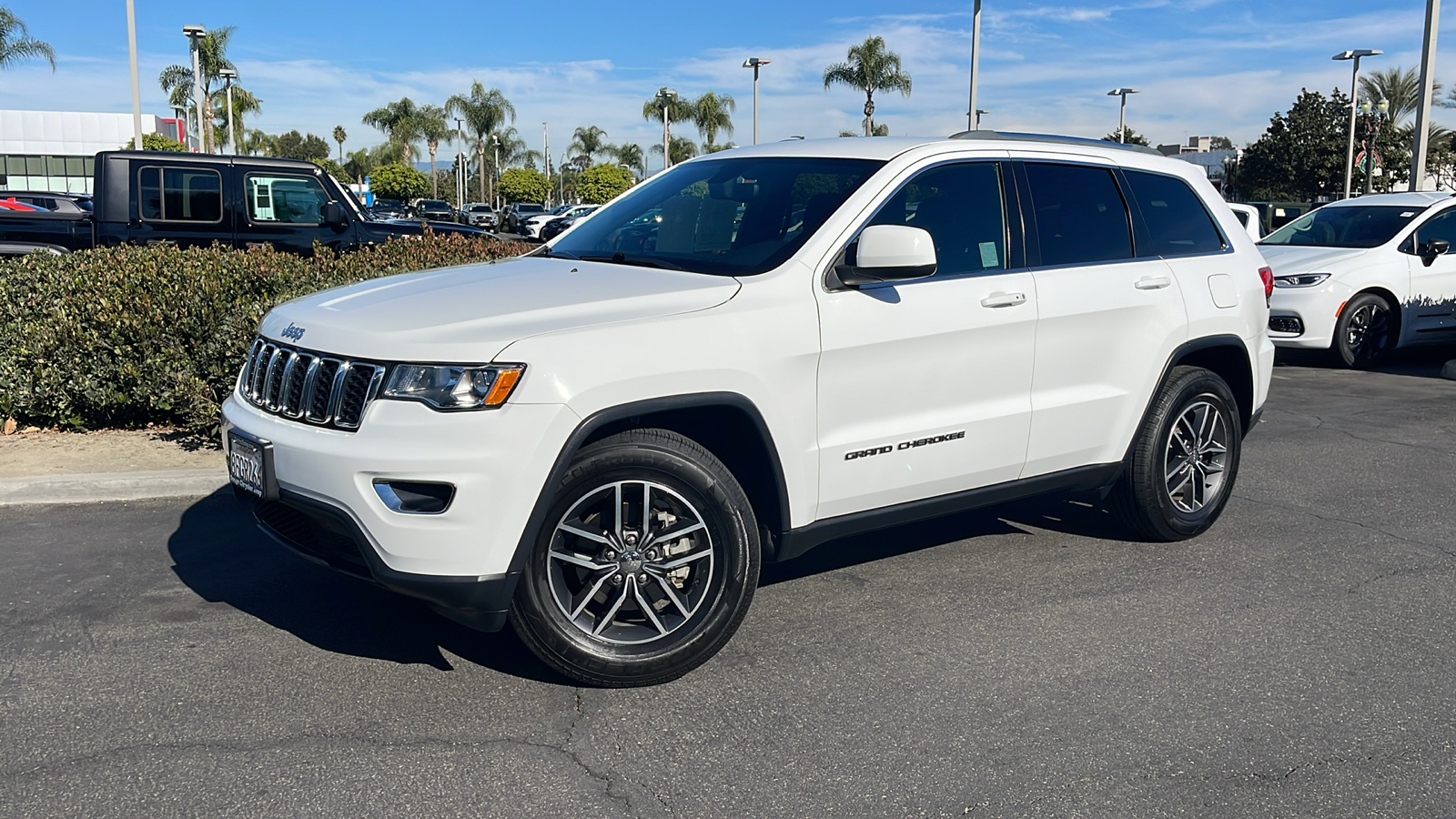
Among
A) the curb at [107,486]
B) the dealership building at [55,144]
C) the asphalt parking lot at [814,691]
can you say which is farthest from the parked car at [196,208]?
the dealership building at [55,144]

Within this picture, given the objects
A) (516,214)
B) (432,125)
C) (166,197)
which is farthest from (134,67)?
(432,125)

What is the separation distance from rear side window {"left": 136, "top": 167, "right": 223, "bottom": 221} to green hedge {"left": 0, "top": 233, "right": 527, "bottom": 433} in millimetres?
3662

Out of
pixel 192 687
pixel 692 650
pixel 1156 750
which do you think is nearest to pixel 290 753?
pixel 192 687

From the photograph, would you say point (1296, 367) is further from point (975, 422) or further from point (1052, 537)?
point (975, 422)

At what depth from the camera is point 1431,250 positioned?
1203cm

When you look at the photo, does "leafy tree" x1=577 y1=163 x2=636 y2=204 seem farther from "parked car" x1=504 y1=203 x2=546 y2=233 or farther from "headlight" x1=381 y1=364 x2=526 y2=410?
"headlight" x1=381 y1=364 x2=526 y2=410

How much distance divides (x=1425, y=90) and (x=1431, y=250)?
8439 millimetres

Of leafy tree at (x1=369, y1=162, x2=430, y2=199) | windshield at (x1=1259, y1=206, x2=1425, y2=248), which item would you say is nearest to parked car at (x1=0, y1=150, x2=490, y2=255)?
windshield at (x1=1259, y1=206, x2=1425, y2=248)

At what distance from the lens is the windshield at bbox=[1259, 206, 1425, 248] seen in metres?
12.4

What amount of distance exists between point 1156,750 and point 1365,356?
10008mm

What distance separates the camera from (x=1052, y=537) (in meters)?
5.84

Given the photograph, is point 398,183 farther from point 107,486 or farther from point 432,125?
point 107,486

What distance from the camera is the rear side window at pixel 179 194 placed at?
36.9 feet

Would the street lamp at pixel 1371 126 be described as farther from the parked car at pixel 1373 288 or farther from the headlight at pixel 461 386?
the headlight at pixel 461 386
